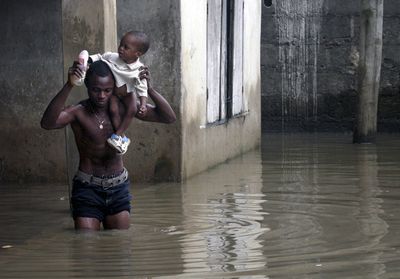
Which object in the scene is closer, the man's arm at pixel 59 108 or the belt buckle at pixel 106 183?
the man's arm at pixel 59 108

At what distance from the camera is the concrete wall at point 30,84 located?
12273 mm

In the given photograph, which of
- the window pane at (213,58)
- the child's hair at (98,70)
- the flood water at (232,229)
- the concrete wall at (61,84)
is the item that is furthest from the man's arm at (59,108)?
the window pane at (213,58)

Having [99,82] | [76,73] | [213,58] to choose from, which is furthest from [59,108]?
[213,58]

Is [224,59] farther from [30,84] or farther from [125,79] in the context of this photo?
[125,79]

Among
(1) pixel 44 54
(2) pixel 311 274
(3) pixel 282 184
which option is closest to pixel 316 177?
(3) pixel 282 184

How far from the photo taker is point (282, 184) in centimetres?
1201

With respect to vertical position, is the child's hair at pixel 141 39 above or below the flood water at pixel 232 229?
above

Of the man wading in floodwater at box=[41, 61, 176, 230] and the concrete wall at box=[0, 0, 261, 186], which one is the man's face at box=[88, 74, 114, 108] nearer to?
the man wading in floodwater at box=[41, 61, 176, 230]

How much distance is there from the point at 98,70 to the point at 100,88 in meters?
0.13

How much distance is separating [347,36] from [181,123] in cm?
Result: 786

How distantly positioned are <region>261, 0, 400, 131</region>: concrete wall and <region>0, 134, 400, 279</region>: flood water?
5324mm

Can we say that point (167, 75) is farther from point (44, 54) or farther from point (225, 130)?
point (225, 130)

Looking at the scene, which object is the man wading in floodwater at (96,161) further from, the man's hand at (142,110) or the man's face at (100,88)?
the man's hand at (142,110)

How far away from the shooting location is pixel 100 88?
325 inches
